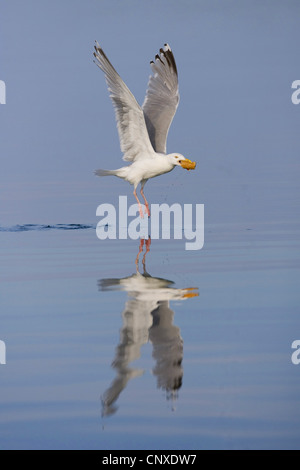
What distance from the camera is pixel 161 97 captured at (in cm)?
1377

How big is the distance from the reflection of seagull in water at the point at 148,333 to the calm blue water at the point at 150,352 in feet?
0.03

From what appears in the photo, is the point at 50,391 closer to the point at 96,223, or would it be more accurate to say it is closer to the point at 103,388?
the point at 103,388

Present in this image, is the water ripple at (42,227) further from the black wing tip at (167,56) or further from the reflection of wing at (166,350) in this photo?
the reflection of wing at (166,350)

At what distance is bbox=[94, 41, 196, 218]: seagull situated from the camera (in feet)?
40.0

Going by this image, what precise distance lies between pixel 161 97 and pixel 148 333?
780 centimetres

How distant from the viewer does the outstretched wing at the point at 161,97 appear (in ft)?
44.9

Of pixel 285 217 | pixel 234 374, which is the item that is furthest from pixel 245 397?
pixel 285 217

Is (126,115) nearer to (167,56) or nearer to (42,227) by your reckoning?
(167,56)

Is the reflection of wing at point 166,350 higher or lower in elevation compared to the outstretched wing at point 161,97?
lower
